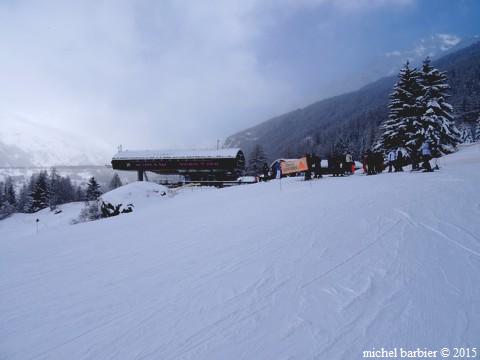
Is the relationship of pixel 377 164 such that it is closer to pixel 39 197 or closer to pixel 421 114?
pixel 421 114

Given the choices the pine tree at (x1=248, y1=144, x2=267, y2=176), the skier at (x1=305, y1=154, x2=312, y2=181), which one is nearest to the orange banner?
the skier at (x1=305, y1=154, x2=312, y2=181)

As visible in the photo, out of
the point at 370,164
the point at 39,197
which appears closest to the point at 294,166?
the point at 370,164

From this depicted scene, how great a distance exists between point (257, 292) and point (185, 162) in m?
42.8

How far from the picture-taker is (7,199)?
66438 mm

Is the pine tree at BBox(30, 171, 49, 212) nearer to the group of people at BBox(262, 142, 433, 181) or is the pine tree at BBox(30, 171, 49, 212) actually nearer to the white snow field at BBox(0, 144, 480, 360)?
the group of people at BBox(262, 142, 433, 181)

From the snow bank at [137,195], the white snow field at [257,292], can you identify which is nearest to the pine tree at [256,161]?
the snow bank at [137,195]

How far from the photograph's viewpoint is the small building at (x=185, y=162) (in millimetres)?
44594

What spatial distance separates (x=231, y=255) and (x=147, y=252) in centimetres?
189

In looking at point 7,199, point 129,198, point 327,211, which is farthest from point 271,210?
point 7,199

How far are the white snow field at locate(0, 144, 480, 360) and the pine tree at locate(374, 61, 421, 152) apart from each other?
24224mm

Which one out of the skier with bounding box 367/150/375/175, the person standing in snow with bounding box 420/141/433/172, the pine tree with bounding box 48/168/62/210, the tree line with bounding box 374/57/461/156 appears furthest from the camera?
the pine tree with bounding box 48/168/62/210

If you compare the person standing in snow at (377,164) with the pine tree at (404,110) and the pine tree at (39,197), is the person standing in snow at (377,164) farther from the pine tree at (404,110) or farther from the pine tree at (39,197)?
the pine tree at (39,197)

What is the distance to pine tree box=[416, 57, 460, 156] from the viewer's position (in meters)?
26.3

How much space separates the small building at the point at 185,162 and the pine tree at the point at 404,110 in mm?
22570
